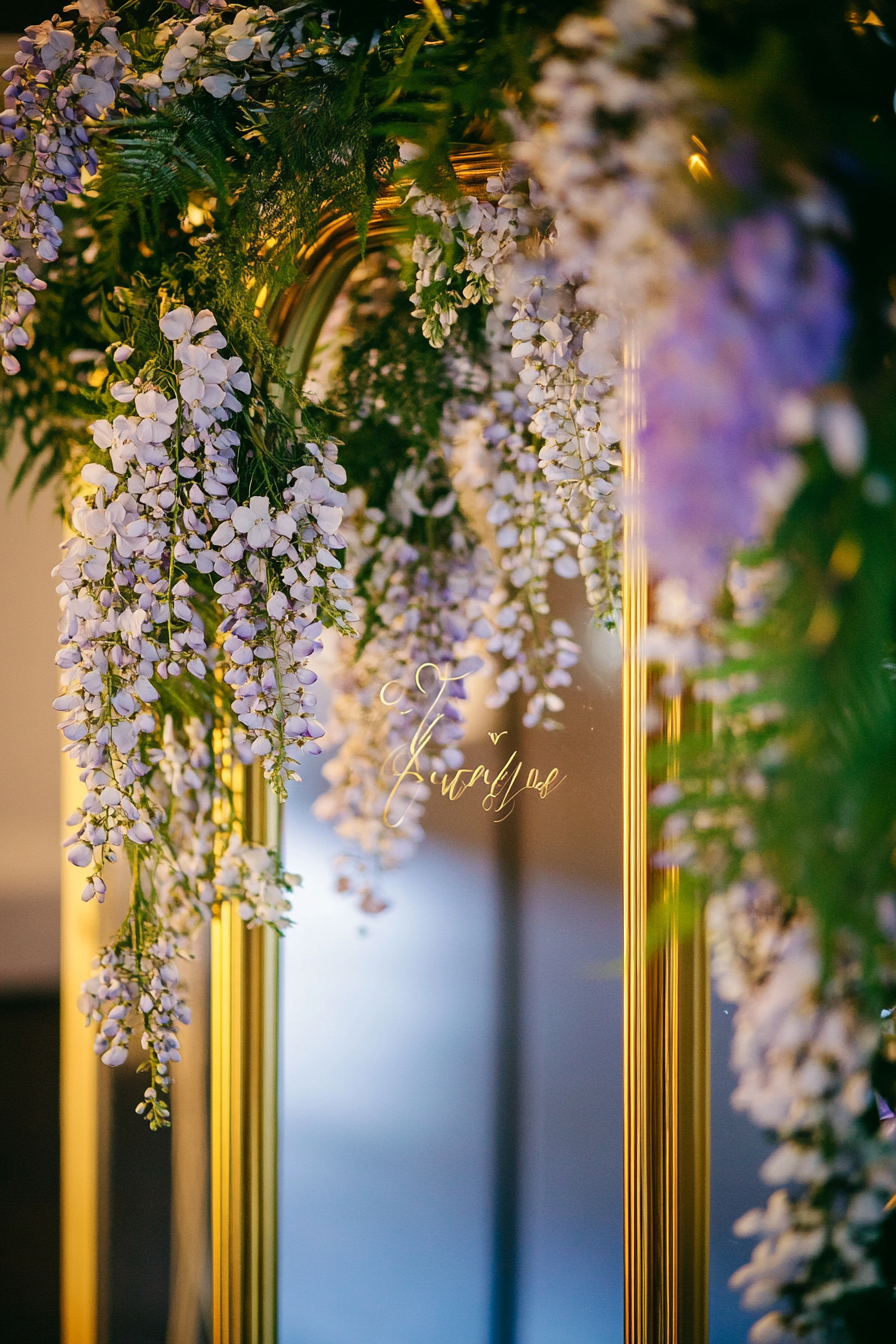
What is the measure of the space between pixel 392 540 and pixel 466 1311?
3.71ft

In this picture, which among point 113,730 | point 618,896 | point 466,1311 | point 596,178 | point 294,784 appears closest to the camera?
point 596,178

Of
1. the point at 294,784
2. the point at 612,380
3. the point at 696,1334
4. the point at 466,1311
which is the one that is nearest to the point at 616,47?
the point at 612,380

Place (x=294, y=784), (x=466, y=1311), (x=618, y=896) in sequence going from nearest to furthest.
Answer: (x=618, y=896), (x=466, y=1311), (x=294, y=784)

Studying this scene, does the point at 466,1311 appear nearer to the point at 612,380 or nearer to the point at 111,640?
the point at 111,640

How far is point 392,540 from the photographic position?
1406mm

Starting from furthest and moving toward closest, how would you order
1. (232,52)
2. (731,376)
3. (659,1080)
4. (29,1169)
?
(29,1169) → (659,1080) → (232,52) → (731,376)

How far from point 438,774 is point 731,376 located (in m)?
0.95

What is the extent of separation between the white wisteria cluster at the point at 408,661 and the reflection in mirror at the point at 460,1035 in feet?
0.05

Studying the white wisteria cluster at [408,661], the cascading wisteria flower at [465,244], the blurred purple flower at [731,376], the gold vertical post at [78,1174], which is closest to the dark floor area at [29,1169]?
the gold vertical post at [78,1174]

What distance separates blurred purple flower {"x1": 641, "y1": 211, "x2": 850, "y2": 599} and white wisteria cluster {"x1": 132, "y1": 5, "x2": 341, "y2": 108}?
65 cm

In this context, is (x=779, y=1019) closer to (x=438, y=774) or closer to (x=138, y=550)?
(x=138, y=550)

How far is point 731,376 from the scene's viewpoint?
19.4 inches

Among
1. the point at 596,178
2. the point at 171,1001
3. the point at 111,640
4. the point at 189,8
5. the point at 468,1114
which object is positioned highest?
the point at 189,8

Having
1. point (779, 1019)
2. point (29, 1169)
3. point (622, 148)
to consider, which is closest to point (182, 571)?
point (622, 148)
